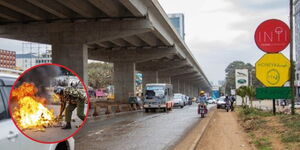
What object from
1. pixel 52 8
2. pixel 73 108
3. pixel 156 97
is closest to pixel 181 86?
pixel 156 97

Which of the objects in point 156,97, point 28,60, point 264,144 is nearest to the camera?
point 264,144

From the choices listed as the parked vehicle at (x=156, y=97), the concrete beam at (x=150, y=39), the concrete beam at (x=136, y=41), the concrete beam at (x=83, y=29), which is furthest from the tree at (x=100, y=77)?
the concrete beam at (x=83, y=29)

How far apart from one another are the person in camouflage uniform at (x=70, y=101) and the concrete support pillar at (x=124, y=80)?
53.4m

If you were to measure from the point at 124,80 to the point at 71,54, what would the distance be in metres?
20.9

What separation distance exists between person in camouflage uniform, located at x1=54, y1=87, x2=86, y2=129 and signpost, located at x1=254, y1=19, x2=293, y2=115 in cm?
1329

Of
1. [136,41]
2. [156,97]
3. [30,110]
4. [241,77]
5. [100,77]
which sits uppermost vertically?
[136,41]

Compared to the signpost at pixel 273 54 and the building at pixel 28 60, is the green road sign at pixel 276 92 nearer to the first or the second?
the signpost at pixel 273 54

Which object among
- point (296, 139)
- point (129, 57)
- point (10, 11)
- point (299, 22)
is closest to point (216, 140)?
point (296, 139)

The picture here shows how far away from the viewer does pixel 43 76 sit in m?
3.06

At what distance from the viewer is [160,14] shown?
121ft

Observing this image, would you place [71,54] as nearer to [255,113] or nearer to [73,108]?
[255,113]

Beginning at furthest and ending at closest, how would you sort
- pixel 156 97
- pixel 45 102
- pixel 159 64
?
pixel 159 64, pixel 156 97, pixel 45 102

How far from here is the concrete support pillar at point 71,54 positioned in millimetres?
36188

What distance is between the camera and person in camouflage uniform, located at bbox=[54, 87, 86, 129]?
10.2ft
